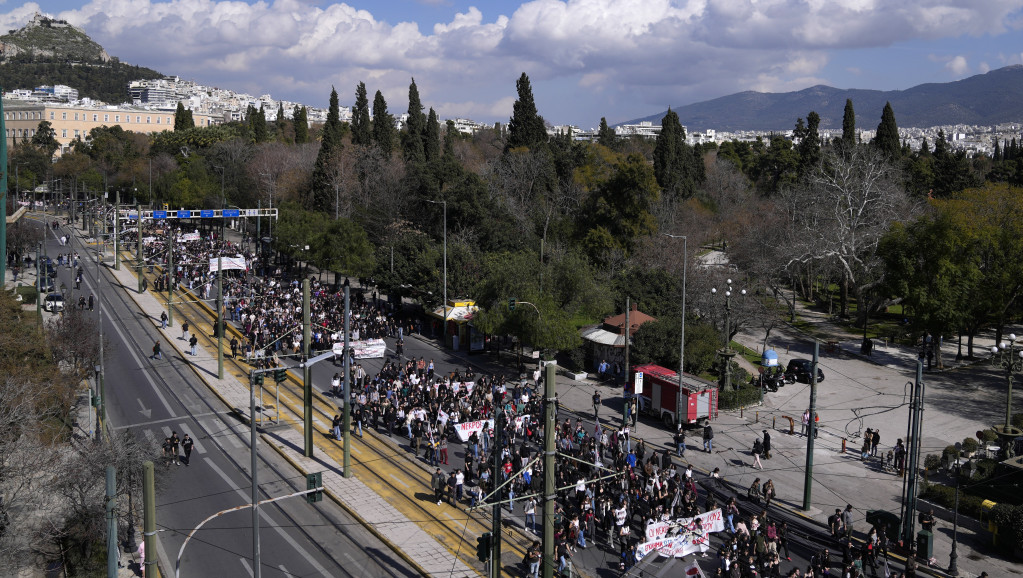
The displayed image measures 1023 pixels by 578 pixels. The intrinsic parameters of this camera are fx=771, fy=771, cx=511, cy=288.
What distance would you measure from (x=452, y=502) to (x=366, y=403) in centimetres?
923

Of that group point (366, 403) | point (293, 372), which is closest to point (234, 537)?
point (366, 403)

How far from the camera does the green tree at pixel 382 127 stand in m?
79.1

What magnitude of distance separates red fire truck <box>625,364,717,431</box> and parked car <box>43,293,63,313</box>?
120 ft

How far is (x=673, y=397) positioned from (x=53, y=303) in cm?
3929

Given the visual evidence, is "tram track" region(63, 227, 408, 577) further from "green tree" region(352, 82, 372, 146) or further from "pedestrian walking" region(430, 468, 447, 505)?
"green tree" region(352, 82, 372, 146)

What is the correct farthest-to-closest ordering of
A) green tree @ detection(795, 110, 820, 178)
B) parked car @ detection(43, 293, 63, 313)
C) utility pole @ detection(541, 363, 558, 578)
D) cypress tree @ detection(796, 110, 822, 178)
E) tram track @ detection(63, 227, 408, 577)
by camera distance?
1. cypress tree @ detection(796, 110, 822, 178)
2. green tree @ detection(795, 110, 820, 178)
3. parked car @ detection(43, 293, 63, 313)
4. tram track @ detection(63, 227, 408, 577)
5. utility pole @ detection(541, 363, 558, 578)

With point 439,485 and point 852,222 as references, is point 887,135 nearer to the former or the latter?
point 852,222

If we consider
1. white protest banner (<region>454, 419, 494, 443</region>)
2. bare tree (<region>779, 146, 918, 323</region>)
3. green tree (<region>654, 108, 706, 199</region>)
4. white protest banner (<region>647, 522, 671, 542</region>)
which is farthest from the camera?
green tree (<region>654, 108, 706, 199</region>)

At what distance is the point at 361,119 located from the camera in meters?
78.8

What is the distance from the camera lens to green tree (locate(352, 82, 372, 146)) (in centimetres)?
7881

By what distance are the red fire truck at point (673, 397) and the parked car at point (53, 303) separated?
36705 millimetres

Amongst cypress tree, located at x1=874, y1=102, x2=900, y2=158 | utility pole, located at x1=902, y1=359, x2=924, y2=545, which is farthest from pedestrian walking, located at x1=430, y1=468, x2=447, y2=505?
cypress tree, located at x1=874, y1=102, x2=900, y2=158

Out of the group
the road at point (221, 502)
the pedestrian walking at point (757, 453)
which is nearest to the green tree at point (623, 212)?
the pedestrian walking at point (757, 453)

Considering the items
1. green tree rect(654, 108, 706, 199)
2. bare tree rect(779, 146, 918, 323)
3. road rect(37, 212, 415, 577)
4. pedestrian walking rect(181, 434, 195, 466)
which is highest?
green tree rect(654, 108, 706, 199)
